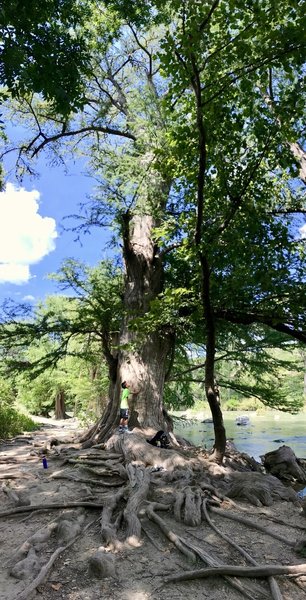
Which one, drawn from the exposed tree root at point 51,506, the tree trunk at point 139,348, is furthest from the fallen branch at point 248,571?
the tree trunk at point 139,348

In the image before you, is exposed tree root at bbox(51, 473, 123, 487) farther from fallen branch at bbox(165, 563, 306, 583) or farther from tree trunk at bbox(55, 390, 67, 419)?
tree trunk at bbox(55, 390, 67, 419)

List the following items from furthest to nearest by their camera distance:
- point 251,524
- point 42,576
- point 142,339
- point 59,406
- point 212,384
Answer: point 59,406, point 142,339, point 212,384, point 251,524, point 42,576

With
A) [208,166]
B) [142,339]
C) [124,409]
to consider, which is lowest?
[124,409]

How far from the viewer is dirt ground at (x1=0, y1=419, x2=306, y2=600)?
3422 millimetres

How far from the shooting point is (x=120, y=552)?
4.10 m

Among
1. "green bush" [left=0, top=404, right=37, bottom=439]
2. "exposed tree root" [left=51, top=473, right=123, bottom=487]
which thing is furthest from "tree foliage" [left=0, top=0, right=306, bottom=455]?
"green bush" [left=0, top=404, right=37, bottom=439]

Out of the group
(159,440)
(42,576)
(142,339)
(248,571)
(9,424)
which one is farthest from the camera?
(9,424)

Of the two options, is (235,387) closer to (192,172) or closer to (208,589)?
(192,172)

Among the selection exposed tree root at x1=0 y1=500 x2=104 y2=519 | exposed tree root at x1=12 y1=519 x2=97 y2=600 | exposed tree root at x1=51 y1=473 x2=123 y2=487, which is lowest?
exposed tree root at x1=12 y1=519 x2=97 y2=600

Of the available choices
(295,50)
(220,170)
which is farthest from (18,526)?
(295,50)

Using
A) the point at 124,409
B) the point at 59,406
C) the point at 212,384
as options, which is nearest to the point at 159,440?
the point at 124,409

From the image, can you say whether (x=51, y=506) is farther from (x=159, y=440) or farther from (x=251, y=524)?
(x=159, y=440)

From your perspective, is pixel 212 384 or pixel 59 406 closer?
pixel 212 384

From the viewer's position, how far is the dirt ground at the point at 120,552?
3.42 metres
